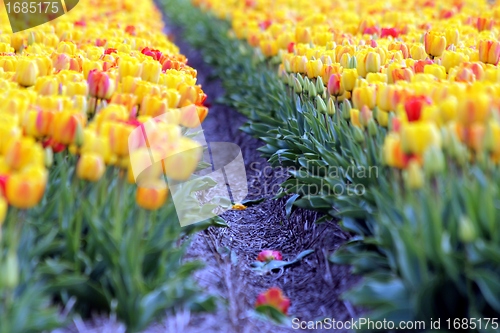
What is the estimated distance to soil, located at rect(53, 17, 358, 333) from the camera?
222 cm

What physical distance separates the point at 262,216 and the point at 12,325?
2250 millimetres

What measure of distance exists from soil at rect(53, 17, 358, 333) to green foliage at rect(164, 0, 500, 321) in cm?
Result: 21

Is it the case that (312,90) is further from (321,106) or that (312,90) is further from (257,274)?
(257,274)

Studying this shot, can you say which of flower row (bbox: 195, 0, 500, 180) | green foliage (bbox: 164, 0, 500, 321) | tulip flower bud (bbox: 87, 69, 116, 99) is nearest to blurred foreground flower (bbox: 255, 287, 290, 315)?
green foliage (bbox: 164, 0, 500, 321)

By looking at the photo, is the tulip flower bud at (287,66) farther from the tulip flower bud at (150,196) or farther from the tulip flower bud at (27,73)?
the tulip flower bud at (150,196)

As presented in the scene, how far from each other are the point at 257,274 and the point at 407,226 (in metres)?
1.18

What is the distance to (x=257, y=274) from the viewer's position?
117 inches

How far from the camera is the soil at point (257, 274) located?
222 centimetres

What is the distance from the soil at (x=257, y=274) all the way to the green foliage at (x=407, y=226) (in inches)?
8.2

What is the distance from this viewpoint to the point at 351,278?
251cm

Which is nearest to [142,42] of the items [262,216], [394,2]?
[262,216]

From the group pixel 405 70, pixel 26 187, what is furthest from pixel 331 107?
pixel 26 187

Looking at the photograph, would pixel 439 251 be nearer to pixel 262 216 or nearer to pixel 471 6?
pixel 262 216

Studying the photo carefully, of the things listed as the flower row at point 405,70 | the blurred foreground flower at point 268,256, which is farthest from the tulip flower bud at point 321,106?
the blurred foreground flower at point 268,256
